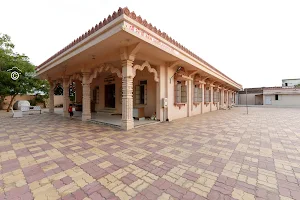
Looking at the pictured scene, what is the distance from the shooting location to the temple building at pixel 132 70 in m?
4.33

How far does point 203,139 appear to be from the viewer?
4.12 m

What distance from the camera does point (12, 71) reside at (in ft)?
41.0

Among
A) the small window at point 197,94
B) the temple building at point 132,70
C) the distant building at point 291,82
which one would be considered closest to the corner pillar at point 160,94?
the temple building at point 132,70

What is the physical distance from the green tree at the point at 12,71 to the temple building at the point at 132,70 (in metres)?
4.19

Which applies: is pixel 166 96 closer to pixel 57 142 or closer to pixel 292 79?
pixel 57 142

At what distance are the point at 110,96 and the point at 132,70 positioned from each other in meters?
5.38

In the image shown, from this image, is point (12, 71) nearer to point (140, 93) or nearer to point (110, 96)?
point (110, 96)

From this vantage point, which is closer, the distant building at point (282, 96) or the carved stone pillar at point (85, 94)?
the carved stone pillar at point (85, 94)

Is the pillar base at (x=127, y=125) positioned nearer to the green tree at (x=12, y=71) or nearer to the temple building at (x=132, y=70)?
the temple building at (x=132, y=70)

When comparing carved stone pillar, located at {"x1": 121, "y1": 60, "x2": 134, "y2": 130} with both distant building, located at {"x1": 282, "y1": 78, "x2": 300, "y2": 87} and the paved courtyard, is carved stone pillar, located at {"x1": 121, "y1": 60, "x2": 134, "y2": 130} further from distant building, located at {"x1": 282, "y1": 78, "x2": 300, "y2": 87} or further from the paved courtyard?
distant building, located at {"x1": 282, "y1": 78, "x2": 300, "y2": 87}

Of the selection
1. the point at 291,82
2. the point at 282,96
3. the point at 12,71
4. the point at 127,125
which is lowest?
the point at 127,125

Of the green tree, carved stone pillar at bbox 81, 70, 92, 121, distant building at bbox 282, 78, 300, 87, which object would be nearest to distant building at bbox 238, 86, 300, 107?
distant building at bbox 282, 78, 300, 87

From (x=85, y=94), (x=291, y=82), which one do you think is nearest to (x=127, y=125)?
(x=85, y=94)

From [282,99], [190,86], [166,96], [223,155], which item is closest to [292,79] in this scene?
[282,99]
